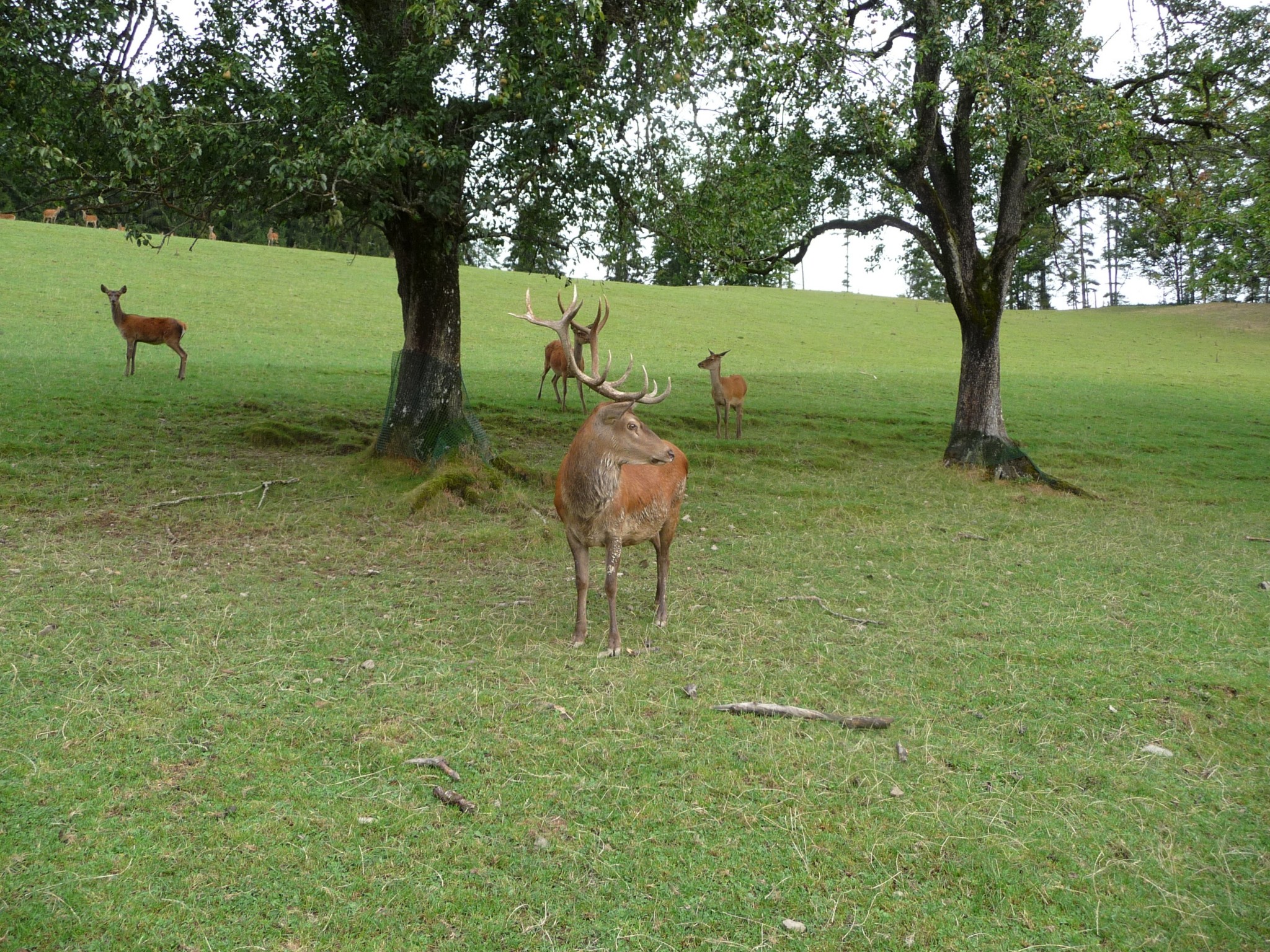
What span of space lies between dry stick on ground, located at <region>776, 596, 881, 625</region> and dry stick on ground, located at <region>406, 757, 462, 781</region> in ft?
12.3

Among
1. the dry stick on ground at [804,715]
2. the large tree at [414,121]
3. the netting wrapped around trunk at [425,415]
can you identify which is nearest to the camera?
the dry stick on ground at [804,715]

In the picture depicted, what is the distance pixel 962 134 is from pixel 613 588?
10.9 meters

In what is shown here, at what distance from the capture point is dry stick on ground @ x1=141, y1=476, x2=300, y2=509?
10.1 m

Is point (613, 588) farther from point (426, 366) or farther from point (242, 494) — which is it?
point (426, 366)

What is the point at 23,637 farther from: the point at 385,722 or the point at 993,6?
the point at 993,6

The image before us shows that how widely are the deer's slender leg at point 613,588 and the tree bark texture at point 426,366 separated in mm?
5331

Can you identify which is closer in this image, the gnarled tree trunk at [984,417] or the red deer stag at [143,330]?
the gnarled tree trunk at [984,417]

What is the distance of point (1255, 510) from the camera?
13375 mm

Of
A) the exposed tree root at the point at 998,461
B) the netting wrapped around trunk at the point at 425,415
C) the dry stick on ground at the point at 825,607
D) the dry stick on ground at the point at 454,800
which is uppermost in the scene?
the netting wrapped around trunk at the point at 425,415

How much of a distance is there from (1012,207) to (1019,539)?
6074 mm

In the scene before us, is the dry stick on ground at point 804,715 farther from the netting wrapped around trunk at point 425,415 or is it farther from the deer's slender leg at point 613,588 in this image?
the netting wrapped around trunk at point 425,415

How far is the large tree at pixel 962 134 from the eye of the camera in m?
11.5

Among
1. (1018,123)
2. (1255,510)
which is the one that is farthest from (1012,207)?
(1255,510)

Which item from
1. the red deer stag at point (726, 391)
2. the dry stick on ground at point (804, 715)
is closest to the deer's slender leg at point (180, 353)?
the red deer stag at point (726, 391)
